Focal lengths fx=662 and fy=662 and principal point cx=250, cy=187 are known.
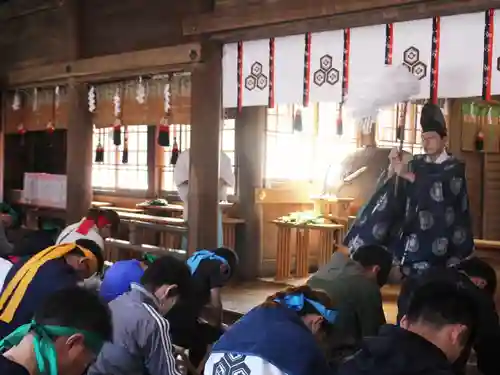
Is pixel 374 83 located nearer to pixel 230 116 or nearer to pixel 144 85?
pixel 144 85

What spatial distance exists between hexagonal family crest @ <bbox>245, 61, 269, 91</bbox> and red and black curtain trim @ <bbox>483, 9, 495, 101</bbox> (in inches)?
77.7

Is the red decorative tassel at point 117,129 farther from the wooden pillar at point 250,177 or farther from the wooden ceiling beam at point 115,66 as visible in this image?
the wooden pillar at point 250,177

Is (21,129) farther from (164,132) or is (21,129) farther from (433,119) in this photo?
(433,119)

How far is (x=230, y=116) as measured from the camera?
29.1 feet

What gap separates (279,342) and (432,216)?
2599mm

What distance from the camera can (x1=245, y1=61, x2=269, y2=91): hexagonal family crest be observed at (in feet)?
19.5

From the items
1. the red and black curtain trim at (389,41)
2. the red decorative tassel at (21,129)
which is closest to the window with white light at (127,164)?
the red decorative tassel at (21,129)

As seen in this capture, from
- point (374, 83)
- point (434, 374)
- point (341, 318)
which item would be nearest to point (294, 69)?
point (374, 83)

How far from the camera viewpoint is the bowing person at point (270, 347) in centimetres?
246

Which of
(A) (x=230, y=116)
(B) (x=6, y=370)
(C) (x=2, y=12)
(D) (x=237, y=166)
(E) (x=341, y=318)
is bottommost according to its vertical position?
(E) (x=341, y=318)

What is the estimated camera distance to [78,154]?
7.84m

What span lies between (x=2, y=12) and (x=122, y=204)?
3.49 m

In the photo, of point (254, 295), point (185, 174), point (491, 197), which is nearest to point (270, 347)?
point (185, 174)

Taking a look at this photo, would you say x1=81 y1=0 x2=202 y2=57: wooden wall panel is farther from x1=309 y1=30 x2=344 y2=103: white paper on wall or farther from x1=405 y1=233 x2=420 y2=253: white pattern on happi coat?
x1=405 y1=233 x2=420 y2=253: white pattern on happi coat
